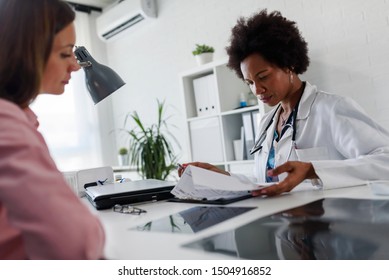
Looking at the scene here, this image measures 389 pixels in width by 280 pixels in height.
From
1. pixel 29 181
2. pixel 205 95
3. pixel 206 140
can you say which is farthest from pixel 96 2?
→ pixel 29 181

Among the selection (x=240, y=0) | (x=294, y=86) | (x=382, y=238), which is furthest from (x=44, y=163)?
(x=240, y=0)

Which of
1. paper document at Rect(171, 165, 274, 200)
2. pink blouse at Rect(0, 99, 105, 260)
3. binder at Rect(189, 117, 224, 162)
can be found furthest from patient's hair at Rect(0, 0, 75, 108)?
binder at Rect(189, 117, 224, 162)

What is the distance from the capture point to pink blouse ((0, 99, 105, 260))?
393 millimetres

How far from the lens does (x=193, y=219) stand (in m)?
0.72

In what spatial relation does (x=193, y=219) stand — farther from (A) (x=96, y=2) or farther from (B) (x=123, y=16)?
(A) (x=96, y=2)

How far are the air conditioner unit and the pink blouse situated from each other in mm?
3111

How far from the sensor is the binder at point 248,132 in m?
2.33

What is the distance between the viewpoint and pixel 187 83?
2.74 m

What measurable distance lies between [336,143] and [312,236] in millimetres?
777

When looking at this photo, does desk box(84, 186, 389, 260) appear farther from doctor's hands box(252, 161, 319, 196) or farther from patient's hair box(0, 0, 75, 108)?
patient's hair box(0, 0, 75, 108)

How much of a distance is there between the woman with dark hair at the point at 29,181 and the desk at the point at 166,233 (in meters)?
0.09

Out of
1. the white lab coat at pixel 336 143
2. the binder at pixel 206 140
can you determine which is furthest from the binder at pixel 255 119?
the white lab coat at pixel 336 143

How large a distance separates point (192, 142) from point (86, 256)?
233 cm

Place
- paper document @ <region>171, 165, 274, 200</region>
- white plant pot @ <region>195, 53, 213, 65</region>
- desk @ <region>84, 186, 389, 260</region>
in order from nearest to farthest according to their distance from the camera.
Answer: desk @ <region>84, 186, 389, 260</region> → paper document @ <region>171, 165, 274, 200</region> → white plant pot @ <region>195, 53, 213, 65</region>
